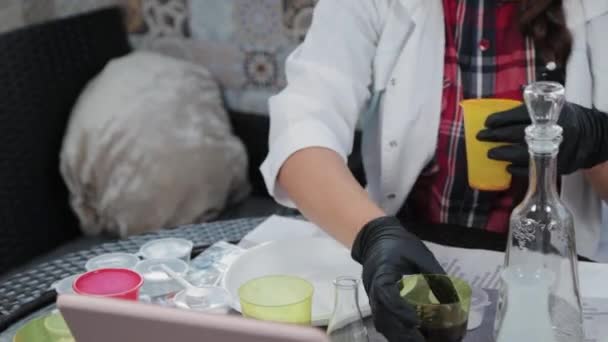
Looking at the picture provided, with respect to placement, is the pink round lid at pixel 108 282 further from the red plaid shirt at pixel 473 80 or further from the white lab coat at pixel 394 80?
the red plaid shirt at pixel 473 80

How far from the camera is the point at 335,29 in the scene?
1.46m

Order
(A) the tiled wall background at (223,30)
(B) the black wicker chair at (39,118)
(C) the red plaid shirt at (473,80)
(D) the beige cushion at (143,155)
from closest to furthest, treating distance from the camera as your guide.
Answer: (C) the red plaid shirt at (473,80)
(B) the black wicker chair at (39,118)
(D) the beige cushion at (143,155)
(A) the tiled wall background at (223,30)

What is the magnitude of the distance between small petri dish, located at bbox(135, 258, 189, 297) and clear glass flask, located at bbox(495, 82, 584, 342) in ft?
1.48

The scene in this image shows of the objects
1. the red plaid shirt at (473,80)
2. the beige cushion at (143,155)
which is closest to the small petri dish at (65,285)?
the red plaid shirt at (473,80)

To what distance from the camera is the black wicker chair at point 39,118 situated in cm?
216

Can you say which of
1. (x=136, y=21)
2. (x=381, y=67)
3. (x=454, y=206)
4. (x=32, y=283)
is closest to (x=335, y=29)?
(x=381, y=67)

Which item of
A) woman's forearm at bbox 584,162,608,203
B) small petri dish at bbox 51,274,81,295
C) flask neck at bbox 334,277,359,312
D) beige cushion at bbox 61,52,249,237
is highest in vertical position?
flask neck at bbox 334,277,359,312

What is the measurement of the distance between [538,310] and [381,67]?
754 mm

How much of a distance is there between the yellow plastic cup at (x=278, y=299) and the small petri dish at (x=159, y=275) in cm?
16

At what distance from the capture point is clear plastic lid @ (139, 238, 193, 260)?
121 centimetres

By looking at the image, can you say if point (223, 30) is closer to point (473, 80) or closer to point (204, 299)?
point (473, 80)

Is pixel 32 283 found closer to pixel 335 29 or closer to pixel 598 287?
pixel 335 29

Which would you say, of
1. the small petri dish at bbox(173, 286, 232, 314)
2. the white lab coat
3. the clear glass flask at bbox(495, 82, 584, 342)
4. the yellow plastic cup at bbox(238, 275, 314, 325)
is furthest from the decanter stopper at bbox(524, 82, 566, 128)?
the white lab coat

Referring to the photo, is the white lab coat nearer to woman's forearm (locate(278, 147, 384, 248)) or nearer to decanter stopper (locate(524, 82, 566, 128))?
woman's forearm (locate(278, 147, 384, 248))
